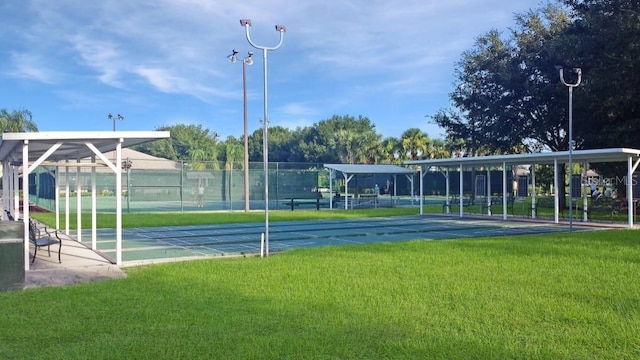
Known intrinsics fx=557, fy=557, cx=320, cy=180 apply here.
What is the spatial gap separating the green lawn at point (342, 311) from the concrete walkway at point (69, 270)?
0.46 metres

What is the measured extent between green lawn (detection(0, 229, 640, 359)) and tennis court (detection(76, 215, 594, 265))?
2547mm

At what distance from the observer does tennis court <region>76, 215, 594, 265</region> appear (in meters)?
13.6

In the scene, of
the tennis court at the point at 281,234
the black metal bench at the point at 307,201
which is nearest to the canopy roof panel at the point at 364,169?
the black metal bench at the point at 307,201

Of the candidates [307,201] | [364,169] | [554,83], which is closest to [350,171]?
[364,169]

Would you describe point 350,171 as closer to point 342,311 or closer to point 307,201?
point 307,201

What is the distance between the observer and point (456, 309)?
703cm

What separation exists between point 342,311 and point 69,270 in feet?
19.0

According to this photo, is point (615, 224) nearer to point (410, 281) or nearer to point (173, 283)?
point (410, 281)

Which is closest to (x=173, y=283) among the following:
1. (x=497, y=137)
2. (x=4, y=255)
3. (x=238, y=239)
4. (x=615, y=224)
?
(x=4, y=255)

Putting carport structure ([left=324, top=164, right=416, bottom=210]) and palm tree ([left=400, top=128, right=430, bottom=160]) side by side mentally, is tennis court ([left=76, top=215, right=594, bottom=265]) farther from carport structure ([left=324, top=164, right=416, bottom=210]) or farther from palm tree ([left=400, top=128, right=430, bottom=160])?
palm tree ([left=400, top=128, right=430, bottom=160])

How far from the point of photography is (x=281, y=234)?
1764 cm

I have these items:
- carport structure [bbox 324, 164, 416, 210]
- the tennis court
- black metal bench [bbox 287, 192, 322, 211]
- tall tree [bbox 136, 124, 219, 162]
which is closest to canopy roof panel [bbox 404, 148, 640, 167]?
the tennis court

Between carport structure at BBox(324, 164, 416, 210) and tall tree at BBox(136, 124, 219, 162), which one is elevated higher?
tall tree at BBox(136, 124, 219, 162)

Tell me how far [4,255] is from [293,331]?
5.27 m
